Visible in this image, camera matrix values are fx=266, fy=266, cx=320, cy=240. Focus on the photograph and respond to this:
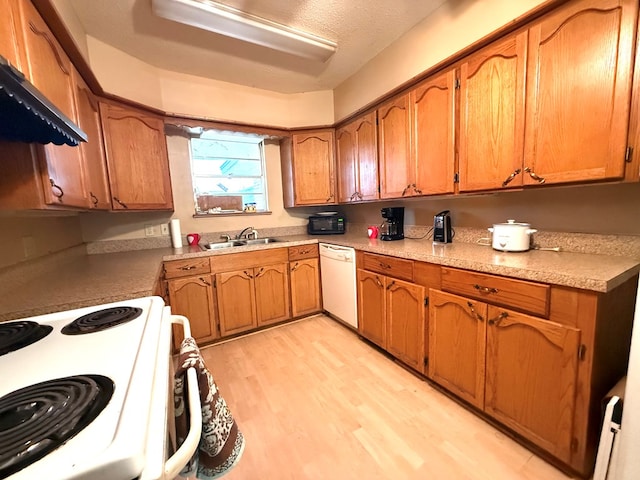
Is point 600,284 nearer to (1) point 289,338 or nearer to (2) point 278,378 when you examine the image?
(2) point 278,378

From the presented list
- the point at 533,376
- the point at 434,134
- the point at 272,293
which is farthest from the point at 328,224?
the point at 533,376

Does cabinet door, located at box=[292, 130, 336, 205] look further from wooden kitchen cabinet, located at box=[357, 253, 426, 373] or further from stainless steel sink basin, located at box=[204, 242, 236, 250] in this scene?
wooden kitchen cabinet, located at box=[357, 253, 426, 373]

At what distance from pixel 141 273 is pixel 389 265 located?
1.62m

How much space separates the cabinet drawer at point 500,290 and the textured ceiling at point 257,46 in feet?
6.08

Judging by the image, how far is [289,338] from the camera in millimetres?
2529

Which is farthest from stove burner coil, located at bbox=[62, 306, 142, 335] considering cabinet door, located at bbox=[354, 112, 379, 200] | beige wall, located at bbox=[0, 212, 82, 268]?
cabinet door, located at bbox=[354, 112, 379, 200]

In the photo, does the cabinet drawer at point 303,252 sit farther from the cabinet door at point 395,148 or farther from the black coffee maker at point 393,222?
the cabinet door at point 395,148

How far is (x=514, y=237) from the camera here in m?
1.55

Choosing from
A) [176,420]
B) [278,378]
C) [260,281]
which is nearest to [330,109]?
[260,281]

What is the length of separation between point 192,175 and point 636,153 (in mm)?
3195

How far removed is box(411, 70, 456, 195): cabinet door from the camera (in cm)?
178

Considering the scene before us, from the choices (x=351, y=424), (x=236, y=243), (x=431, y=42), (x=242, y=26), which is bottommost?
(x=351, y=424)

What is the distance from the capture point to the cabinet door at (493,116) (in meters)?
1.44

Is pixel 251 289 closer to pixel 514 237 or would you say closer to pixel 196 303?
pixel 196 303
